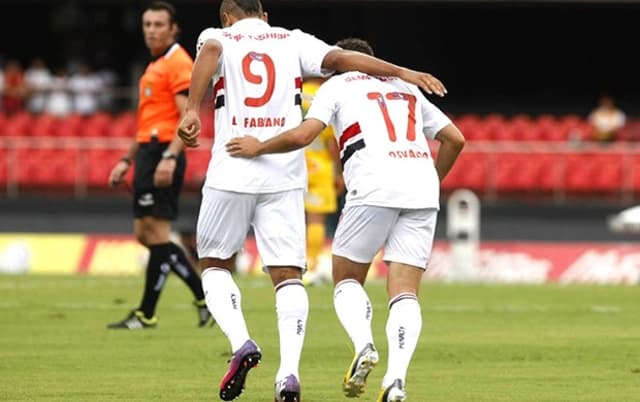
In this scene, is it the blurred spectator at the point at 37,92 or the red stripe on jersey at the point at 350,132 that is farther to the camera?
the blurred spectator at the point at 37,92

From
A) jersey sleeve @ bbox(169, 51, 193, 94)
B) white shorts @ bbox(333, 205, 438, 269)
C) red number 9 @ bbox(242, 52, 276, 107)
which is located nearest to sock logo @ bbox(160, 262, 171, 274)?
jersey sleeve @ bbox(169, 51, 193, 94)

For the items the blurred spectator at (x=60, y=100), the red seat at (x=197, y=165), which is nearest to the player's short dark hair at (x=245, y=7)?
the red seat at (x=197, y=165)

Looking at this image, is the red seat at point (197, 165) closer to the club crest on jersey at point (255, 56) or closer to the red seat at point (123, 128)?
the red seat at point (123, 128)

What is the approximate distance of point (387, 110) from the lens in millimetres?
9023

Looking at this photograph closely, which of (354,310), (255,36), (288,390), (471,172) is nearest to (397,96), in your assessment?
(255,36)

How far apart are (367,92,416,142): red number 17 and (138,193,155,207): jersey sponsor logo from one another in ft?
14.3

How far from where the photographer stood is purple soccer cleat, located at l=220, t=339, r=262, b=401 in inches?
332

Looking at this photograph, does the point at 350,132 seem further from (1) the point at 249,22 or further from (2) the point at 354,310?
(2) the point at 354,310

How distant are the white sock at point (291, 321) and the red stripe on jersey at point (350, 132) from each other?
860mm

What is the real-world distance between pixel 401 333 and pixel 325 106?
4.41 ft

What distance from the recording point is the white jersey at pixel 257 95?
883 cm

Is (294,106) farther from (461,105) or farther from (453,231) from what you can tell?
(461,105)

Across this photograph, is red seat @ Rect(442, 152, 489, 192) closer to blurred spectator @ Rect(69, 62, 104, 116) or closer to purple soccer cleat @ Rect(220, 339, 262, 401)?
blurred spectator @ Rect(69, 62, 104, 116)

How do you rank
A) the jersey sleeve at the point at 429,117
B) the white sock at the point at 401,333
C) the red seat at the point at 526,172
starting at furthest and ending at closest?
the red seat at the point at 526,172
the jersey sleeve at the point at 429,117
the white sock at the point at 401,333
